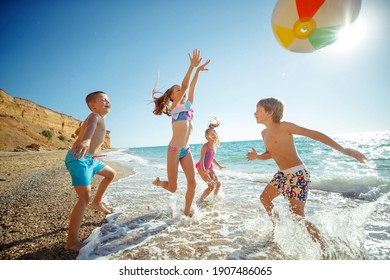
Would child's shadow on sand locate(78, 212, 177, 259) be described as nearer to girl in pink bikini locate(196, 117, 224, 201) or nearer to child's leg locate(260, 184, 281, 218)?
child's leg locate(260, 184, 281, 218)

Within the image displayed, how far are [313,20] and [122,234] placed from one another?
132 inches

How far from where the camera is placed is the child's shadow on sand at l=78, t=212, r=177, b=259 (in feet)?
7.16

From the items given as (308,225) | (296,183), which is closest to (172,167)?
(296,183)

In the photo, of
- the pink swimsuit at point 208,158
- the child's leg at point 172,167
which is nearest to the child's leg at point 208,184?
the pink swimsuit at point 208,158

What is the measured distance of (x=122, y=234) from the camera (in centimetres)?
254

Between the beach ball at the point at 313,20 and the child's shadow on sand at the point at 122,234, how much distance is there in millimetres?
2851

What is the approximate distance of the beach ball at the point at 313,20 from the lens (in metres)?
2.57

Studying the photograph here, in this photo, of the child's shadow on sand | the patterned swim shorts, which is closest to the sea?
the child's shadow on sand

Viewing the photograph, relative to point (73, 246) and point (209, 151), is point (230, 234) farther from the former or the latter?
point (209, 151)
